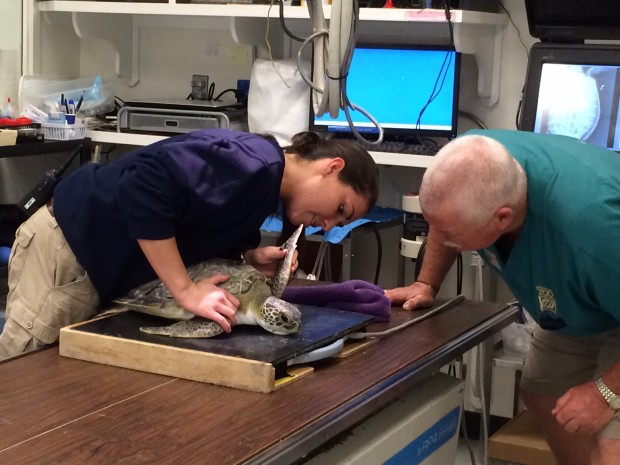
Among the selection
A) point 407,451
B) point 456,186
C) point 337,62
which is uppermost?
point 337,62

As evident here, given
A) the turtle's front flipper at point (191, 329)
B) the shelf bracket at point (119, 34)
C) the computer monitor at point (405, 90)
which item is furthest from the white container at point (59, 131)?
the turtle's front flipper at point (191, 329)

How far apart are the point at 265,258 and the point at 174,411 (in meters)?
0.64

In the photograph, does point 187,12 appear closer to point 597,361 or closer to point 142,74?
point 142,74

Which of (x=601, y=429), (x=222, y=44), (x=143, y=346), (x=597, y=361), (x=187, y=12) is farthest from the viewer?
(x=222, y=44)

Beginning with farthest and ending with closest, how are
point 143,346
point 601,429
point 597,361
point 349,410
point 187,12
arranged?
1. point 187,12
2. point 597,361
3. point 601,429
4. point 143,346
5. point 349,410

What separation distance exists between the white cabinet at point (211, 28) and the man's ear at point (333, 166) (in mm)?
1127

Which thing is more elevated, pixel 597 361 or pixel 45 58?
pixel 45 58

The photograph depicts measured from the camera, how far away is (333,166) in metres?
1.87

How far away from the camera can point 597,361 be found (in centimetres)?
212

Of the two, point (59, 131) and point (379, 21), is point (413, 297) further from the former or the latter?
point (59, 131)

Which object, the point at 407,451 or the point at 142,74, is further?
the point at 142,74

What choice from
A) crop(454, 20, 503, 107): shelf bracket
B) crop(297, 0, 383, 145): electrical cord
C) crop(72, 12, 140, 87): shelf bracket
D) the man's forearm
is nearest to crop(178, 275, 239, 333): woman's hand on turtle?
crop(297, 0, 383, 145): electrical cord

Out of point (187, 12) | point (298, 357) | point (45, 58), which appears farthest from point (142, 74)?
point (298, 357)

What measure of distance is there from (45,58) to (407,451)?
2.45 meters
